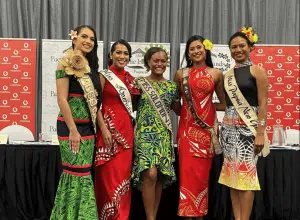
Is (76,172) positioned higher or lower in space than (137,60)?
lower

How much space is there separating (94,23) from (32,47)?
76 centimetres

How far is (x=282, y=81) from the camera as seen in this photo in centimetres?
433

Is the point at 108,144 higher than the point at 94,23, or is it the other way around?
the point at 94,23

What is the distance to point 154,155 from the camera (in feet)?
8.10

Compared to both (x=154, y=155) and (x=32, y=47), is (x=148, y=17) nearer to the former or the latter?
(x=32, y=47)

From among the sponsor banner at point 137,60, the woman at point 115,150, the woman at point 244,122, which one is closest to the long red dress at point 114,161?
the woman at point 115,150

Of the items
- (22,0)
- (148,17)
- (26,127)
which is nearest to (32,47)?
(22,0)

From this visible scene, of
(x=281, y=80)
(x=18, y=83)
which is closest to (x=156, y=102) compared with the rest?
(x=18, y=83)

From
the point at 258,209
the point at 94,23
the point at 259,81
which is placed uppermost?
the point at 94,23

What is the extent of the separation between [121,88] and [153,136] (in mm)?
386

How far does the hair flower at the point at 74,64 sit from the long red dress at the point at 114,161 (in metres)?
0.30

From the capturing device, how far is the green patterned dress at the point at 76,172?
7.23 ft

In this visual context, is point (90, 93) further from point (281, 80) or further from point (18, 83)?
point (281, 80)

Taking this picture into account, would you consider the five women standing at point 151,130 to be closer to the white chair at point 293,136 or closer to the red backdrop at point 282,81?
the white chair at point 293,136
